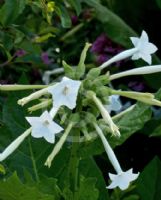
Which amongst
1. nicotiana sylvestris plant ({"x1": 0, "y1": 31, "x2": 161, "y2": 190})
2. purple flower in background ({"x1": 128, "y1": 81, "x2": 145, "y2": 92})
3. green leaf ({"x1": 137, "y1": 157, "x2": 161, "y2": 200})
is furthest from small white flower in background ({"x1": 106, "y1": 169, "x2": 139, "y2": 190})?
purple flower in background ({"x1": 128, "y1": 81, "x2": 145, "y2": 92})

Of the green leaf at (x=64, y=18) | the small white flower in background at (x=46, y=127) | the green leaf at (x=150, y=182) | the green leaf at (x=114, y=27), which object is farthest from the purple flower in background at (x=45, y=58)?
Answer: the small white flower in background at (x=46, y=127)

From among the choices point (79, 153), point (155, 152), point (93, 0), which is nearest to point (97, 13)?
point (93, 0)

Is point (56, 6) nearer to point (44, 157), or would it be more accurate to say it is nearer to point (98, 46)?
point (44, 157)

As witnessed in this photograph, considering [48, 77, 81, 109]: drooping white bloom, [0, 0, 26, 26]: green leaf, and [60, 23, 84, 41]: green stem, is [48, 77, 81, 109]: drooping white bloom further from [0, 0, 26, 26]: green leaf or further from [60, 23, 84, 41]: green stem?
[60, 23, 84, 41]: green stem

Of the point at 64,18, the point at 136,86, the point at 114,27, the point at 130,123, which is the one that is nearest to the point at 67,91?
the point at 130,123

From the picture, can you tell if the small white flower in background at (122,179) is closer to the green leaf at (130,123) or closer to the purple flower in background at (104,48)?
the green leaf at (130,123)
